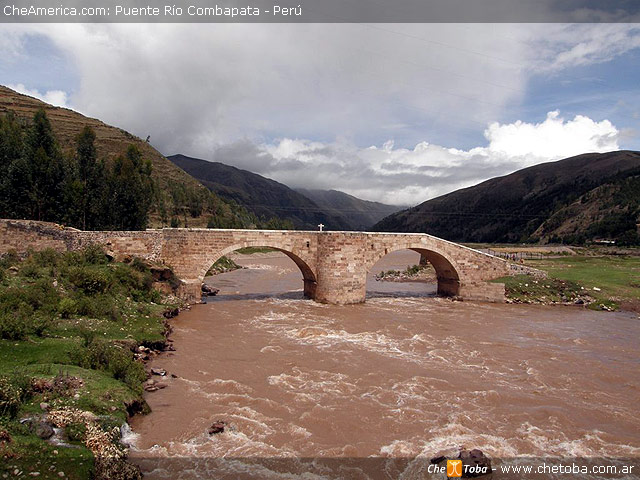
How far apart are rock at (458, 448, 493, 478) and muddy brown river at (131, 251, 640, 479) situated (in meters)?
0.55

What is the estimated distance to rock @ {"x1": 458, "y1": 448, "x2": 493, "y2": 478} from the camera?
6719mm

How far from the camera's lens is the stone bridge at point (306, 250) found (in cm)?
1884

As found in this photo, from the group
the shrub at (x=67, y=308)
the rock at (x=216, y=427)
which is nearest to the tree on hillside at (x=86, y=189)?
the shrub at (x=67, y=308)

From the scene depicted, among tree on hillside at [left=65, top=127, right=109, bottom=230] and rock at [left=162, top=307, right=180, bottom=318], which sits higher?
tree on hillside at [left=65, top=127, right=109, bottom=230]

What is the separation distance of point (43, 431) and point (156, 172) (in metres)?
69.5

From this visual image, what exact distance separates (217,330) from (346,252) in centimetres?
793

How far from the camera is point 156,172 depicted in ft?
230

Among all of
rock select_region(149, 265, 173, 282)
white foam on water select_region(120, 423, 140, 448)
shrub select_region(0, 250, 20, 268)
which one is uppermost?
shrub select_region(0, 250, 20, 268)

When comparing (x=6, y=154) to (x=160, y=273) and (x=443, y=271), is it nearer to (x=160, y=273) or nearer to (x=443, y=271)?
(x=160, y=273)

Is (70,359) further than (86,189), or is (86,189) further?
(86,189)

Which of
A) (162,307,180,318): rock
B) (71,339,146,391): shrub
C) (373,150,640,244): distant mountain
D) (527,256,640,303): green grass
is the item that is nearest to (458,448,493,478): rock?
(71,339,146,391): shrub

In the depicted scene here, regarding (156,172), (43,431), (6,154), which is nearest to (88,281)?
(43,431)
